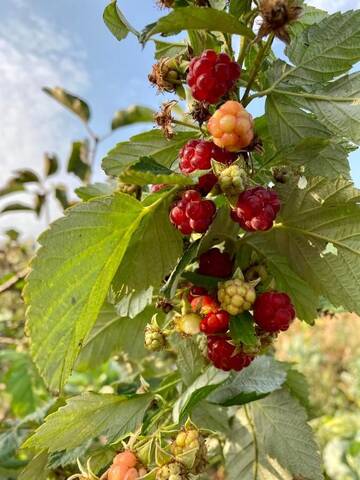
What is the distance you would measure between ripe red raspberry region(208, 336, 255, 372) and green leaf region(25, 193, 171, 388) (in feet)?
0.55

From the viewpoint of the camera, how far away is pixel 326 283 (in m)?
0.77

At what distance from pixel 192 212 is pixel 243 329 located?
154 mm

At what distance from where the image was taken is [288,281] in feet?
2.67

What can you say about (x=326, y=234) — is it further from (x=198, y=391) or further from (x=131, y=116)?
(x=131, y=116)

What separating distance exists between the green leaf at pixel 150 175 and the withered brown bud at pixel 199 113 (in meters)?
0.12

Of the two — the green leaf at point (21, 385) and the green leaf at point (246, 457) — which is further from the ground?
the green leaf at point (246, 457)

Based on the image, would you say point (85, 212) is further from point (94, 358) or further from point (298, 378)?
point (298, 378)

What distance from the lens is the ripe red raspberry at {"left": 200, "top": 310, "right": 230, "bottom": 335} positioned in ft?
2.37

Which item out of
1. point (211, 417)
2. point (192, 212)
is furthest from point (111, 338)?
point (192, 212)

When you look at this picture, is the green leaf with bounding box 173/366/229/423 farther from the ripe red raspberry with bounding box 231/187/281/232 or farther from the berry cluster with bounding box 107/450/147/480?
the ripe red raspberry with bounding box 231/187/281/232

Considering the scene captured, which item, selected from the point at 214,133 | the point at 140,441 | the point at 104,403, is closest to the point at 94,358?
the point at 104,403

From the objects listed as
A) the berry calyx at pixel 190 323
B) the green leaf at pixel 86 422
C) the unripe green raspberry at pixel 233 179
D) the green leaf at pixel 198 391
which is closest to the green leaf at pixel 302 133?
the unripe green raspberry at pixel 233 179

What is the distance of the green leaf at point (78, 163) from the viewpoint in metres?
2.15

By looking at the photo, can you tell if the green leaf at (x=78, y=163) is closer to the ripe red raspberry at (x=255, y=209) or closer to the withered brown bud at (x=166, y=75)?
the withered brown bud at (x=166, y=75)
